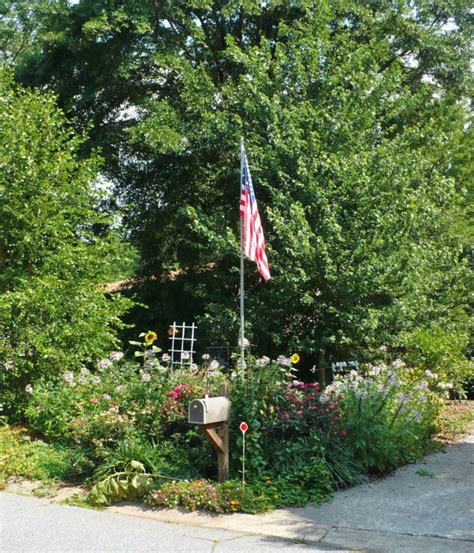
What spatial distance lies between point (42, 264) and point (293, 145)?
4.75 m

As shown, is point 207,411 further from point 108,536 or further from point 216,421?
point 108,536

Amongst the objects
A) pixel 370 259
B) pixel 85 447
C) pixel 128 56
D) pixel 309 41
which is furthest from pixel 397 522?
pixel 128 56

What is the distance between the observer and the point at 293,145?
458 inches

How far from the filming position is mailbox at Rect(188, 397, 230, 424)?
6422 millimetres

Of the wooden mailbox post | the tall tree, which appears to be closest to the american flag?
the wooden mailbox post

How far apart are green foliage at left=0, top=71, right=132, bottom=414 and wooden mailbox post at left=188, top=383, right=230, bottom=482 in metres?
3.89

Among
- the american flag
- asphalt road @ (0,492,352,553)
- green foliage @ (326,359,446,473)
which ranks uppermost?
the american flag

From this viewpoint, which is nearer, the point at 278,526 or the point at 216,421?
the point at 278,526

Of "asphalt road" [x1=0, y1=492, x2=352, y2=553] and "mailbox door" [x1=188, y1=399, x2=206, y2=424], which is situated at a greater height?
"mailbox door" [x1=188, y1=399, x2=206, y2=424]

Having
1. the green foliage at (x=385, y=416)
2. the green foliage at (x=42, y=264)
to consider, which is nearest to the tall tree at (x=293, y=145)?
the green foliage at (x=385, y=416)

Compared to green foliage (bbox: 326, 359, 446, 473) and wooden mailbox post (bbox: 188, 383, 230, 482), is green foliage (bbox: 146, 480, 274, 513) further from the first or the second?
green foliage (bbox: 326, 359, 446, 473)

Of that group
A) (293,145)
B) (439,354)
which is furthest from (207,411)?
(293,145)

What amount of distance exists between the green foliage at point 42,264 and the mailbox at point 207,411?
3909mm

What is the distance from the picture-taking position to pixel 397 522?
5656mm
